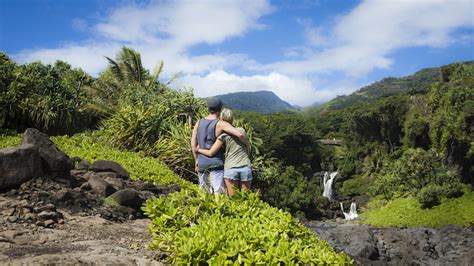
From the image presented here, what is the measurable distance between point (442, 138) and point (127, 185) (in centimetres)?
3799

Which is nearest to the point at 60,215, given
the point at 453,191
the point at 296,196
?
the point at 453,191

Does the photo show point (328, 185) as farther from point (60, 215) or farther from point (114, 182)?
point (60, 215)

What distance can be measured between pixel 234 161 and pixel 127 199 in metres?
1.77

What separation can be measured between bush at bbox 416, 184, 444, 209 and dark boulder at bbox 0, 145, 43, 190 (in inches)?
1450

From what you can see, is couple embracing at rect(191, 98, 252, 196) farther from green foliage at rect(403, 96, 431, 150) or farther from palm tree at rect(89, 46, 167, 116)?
green foliage at rect(403, 96, 431, 150)

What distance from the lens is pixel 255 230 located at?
4113 millimetres

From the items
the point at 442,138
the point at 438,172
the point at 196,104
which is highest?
the point at 196,104

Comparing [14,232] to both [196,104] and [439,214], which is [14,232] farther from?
[439,214]

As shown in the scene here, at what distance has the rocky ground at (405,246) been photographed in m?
19.7

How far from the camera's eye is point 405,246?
907 inches

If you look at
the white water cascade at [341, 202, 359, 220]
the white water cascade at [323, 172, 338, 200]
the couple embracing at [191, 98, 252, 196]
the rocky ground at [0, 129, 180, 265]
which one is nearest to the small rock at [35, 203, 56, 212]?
the rocky ground at [0, 129, 180, 265]

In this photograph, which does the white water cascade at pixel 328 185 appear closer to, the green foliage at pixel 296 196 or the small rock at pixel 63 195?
the green foliage at pixel 296 196

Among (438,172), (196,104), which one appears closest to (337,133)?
(438,172)

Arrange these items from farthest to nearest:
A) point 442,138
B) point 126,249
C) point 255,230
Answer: point 442,138
point 126,249
point 255,230
